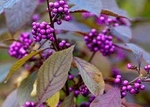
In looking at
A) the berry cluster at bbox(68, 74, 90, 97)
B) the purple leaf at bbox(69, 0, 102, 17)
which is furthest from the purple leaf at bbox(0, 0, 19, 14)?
the berry cluster at bbox(68, 74, 90, 97)

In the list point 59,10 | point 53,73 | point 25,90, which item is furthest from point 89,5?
point 25,90

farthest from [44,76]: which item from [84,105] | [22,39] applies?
[22,39]

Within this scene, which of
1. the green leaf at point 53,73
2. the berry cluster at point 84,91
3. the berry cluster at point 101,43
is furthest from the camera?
the berry cluster at point 101,43

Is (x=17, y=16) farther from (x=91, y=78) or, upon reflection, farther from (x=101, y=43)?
(x=91, y=78)

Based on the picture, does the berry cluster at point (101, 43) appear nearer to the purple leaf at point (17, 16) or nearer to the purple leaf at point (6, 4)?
the purple leaf at point (17, 16)

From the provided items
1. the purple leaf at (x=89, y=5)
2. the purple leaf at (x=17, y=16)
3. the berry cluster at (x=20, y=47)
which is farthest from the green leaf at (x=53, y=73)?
the purple leaf at (x=17, y=16)

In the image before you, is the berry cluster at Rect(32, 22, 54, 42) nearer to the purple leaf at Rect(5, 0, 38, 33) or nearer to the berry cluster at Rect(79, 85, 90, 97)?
the berry cluster at Rect(79, 85, 90, 97)
